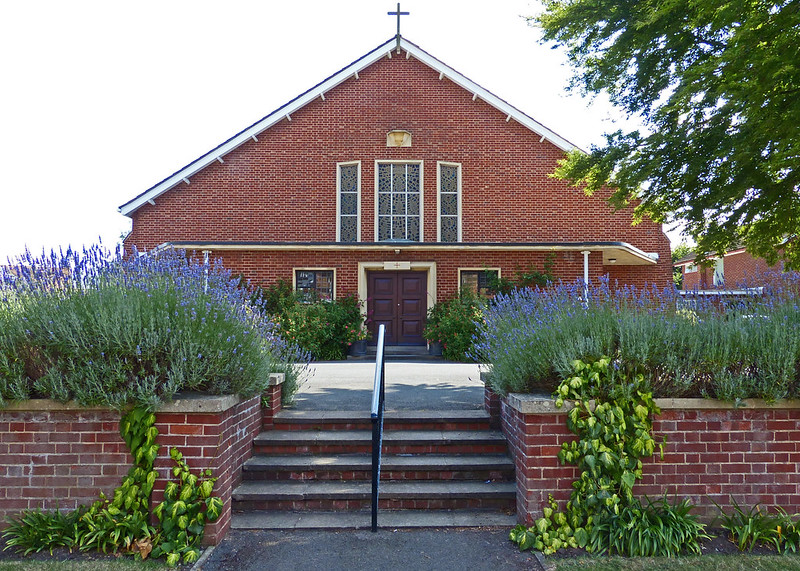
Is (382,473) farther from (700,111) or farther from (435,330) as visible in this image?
(435,330)

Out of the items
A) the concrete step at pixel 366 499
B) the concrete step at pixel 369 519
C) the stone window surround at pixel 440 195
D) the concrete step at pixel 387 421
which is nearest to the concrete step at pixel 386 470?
the concrete step at pixel 366 499

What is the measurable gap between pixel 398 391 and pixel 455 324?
653 cm

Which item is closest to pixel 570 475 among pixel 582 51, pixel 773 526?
pixel 773 526

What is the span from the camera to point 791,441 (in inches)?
156

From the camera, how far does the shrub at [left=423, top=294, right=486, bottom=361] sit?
1285 cm

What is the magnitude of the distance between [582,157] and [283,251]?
7.92 m

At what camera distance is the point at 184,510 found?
3.65 metres

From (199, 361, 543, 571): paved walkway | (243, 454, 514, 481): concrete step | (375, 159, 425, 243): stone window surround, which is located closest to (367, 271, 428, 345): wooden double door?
(375, 159, 425, 243): stone window surround

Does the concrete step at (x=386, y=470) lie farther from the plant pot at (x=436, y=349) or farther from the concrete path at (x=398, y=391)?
the plant pot at (x=436, y=349)

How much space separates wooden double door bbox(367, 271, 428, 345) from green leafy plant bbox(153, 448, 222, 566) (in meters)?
11.0

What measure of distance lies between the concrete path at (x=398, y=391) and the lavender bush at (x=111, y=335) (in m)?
1.70

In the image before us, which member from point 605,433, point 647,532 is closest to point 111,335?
point 605,433

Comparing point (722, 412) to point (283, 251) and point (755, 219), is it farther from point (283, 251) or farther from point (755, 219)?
point (283, 251)

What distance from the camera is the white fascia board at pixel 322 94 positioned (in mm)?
15195
